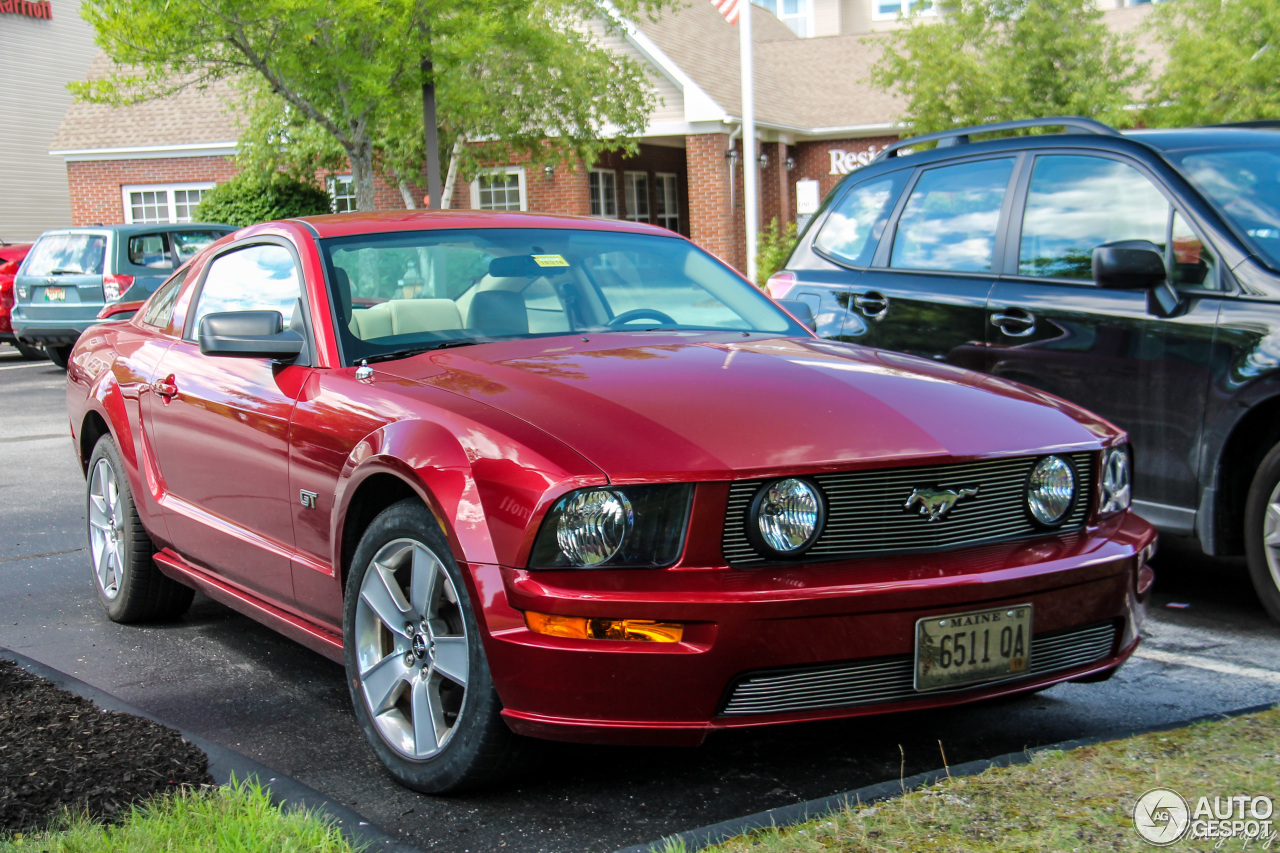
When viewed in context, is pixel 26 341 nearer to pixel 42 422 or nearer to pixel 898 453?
pixel 42 422

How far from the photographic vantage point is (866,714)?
3088mm

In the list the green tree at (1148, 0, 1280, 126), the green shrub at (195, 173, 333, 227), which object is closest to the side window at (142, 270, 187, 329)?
the green tree at (1148, 0, 1280, 126)

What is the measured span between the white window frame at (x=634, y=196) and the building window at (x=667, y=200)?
1.08ft

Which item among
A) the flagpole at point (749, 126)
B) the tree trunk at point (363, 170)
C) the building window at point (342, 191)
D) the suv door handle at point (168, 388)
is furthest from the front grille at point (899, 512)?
the building window at point (342, 191)

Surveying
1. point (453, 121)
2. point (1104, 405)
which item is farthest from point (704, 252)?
point (453, 121)

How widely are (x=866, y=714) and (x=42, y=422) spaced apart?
1132cm

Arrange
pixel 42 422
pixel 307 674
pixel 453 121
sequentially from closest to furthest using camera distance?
1. pixel 307 674
2. pixel 42 422
3. pixel 453 121

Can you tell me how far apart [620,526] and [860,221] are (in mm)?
4005

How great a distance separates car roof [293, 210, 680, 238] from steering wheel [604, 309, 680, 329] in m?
0.41

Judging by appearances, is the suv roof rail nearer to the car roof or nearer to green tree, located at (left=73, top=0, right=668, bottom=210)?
the car roof

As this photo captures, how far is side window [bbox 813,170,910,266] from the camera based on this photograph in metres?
6.51

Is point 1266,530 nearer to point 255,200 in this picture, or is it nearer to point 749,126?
point 749,126

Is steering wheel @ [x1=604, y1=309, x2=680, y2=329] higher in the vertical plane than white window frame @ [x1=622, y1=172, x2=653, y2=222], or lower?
lower

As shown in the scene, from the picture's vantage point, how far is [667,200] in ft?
108
